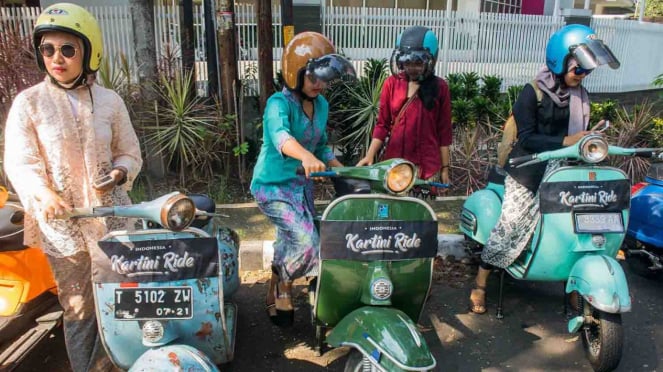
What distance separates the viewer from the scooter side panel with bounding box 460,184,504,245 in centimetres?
349

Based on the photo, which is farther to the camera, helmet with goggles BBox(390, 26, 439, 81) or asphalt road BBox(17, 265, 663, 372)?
helmet with goggles BBox(390, 26, 439, 81)

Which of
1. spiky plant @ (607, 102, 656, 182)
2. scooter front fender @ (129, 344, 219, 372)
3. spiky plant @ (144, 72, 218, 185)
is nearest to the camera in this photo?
scooter front fender @ (129, 344, 219, 372)

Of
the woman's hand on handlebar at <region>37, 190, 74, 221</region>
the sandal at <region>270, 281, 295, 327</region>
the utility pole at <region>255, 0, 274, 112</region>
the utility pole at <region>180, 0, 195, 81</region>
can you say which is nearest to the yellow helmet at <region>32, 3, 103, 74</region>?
the woman's hand on handlebar at <region>37, 190, 74, 221</region>

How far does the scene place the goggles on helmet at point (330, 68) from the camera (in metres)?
2.53

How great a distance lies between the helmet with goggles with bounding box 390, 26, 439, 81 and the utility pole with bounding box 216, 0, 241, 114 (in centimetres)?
265

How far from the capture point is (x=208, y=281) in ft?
7.70

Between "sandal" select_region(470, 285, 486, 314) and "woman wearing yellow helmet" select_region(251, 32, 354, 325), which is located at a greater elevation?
"woman wearing yellow helmet" select_region(251, 32, 354, 325)

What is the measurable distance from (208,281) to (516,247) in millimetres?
1945

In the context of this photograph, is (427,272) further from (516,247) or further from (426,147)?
(426,147)

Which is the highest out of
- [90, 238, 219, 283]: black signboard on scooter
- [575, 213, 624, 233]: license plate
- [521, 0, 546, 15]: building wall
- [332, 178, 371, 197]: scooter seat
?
[521, 0, 546, 15]: building wall

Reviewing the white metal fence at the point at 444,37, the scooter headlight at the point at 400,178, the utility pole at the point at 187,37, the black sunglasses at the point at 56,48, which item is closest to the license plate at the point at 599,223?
the scooter headlight at the point at 400,178

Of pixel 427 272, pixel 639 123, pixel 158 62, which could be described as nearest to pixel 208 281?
pixel 427 272

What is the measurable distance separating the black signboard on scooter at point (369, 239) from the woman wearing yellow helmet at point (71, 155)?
1026 millimetres

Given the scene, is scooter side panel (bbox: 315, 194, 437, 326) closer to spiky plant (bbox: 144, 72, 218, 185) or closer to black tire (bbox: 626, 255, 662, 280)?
black tire (bbox: 626, 255, 662, 280)
